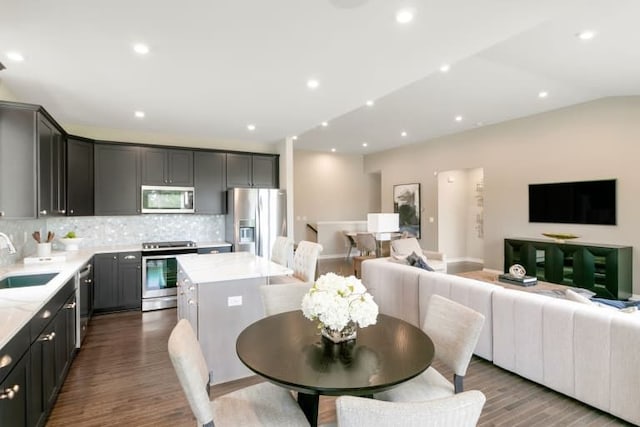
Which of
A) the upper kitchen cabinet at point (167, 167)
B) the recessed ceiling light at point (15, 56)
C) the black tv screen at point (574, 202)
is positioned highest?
the recessed ceiling light at point (15, 56)

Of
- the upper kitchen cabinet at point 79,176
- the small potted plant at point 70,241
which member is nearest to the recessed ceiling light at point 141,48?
the upper kitchen cabinet at point 79,176

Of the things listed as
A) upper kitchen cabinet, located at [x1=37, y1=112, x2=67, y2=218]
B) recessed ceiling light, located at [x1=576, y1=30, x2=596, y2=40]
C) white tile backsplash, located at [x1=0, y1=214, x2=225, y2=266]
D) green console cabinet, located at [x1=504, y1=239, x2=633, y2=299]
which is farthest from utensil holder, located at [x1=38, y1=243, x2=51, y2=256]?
green console cabinet, located at [x1=504, y1=239, x2=633, y2=299]

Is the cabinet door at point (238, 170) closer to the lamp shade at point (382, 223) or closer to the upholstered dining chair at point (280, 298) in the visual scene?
the lamp shade at point (382, 223)

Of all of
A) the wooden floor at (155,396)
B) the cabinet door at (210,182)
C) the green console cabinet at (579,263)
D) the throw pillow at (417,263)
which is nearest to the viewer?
the wooden floor at (155,396)

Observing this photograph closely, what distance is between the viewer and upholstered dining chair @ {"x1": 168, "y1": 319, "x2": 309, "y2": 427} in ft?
4.31

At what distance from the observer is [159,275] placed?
16.0 ft

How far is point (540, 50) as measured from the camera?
3.69 metres

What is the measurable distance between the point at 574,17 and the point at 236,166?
4848 millimetres

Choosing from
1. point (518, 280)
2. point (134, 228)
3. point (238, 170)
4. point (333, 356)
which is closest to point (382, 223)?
point (518, 280)

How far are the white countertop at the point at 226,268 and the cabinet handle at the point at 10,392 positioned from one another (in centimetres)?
119

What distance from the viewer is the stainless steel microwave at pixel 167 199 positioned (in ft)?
17.2

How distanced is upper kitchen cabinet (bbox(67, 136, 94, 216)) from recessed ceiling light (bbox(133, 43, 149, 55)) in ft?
8.20

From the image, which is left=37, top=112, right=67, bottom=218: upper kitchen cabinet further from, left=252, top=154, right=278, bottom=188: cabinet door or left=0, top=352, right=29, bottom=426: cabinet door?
left=252, top=154, right=278, bottom=188: cabinet door

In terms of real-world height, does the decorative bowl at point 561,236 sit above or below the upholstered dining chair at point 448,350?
above
